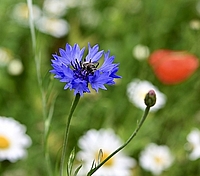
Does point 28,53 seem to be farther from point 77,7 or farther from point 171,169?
point 171,169

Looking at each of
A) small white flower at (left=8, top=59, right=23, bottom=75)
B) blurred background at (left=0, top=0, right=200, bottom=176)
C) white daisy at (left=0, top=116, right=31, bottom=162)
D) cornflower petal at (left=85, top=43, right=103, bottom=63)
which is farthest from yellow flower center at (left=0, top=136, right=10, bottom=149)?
cornflower petal at (left=85, top=43, right=103, bottom=63)

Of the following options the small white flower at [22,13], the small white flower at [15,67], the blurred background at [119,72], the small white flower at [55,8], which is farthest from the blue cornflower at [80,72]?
the small white flower at [55,8]

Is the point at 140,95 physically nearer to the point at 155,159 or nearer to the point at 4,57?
the point at 155,159

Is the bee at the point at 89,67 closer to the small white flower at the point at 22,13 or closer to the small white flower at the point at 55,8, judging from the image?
the small white flower at the point at 22,13

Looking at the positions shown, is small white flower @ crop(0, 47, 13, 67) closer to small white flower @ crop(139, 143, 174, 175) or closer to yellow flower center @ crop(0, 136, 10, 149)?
yellow flower center @ crop(0, 136, 10, 149)

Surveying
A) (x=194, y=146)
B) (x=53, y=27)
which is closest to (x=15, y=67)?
(x=53, y=27)

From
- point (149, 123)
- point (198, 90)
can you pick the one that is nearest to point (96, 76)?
point (149, 123)
